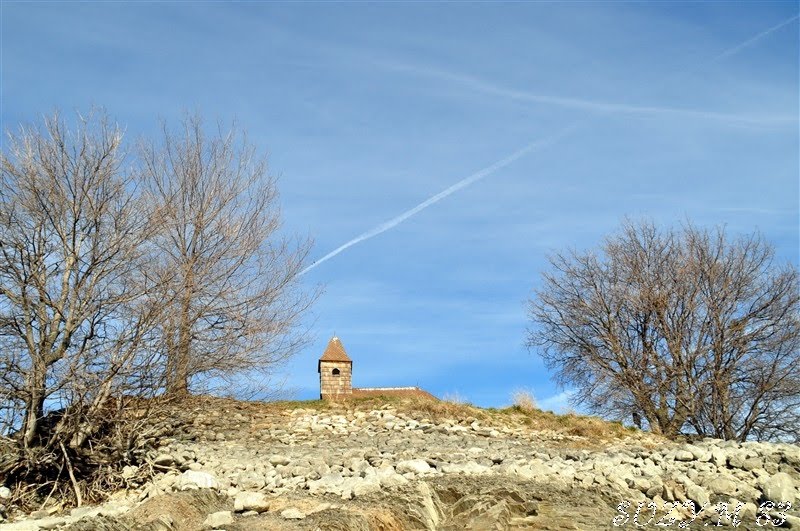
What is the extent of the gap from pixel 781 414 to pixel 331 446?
14.5 m

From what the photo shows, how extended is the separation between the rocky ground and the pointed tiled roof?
30.8ft

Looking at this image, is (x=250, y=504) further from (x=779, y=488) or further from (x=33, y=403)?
(x=779, y=488)

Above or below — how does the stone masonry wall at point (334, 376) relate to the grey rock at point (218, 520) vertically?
above

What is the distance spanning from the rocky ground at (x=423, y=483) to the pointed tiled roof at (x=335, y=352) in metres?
9.38

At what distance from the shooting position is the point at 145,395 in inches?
493

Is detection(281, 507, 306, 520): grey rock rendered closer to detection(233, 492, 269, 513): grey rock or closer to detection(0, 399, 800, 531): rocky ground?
detection(0, 399, 800, 531): rocky ground

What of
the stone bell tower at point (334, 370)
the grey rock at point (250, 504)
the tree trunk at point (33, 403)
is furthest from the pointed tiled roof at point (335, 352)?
the grey rock at point (250, 504)

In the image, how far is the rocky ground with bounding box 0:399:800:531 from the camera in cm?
873

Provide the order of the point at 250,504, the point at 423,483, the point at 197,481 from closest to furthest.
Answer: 1. the point at 250,504
2. the point at 423,483
3. the point at 197,481

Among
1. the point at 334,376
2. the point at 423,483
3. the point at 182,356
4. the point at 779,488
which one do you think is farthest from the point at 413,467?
the point at 334,376

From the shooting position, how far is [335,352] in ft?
80.2

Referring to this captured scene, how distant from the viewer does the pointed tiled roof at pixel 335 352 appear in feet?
78.4

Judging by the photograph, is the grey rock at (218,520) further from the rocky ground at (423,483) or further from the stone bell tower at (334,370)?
the stone bell tower at (334,370)

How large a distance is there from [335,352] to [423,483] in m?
15.1
